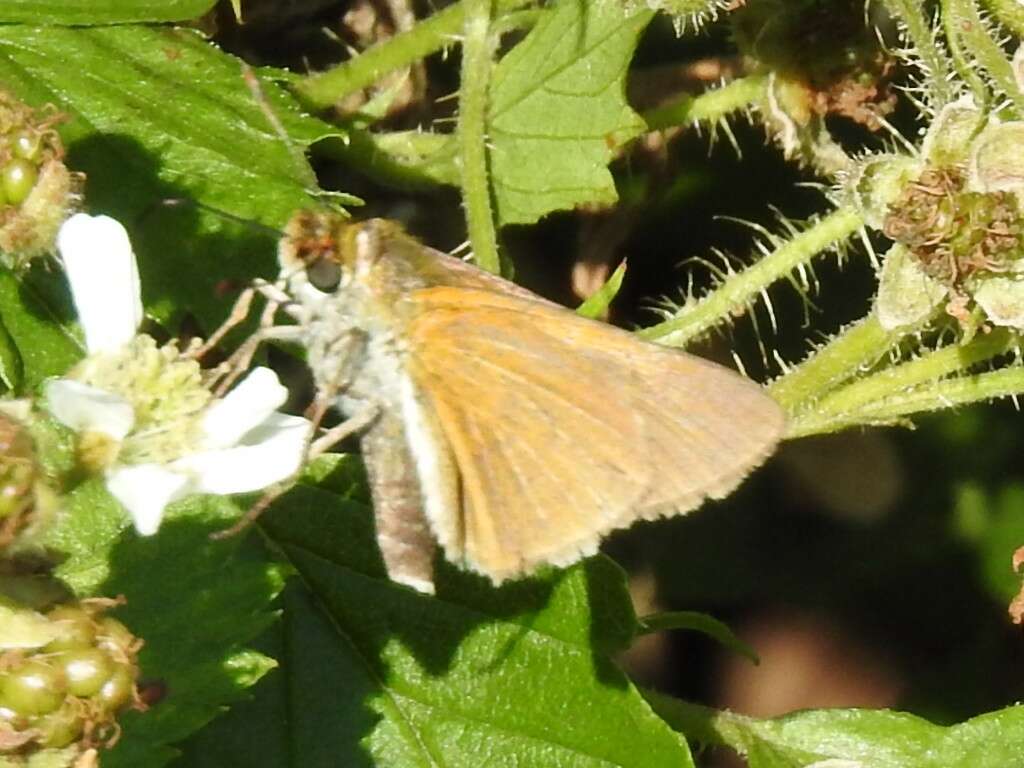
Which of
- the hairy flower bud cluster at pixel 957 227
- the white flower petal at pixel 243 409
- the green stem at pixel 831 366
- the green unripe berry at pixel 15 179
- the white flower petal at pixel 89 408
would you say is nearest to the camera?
the white flower petal at pixel 89 408

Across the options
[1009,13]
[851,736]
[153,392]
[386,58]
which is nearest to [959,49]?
[1009,13]

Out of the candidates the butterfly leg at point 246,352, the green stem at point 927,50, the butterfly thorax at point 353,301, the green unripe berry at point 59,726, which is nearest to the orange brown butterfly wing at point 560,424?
the butterfly thorax at point 353,301

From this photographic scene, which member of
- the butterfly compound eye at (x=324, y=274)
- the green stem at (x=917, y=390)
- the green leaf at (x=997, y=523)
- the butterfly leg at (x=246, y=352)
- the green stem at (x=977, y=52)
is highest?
the green stem at (x=977, y=52)

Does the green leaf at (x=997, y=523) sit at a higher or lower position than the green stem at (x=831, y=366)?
lower

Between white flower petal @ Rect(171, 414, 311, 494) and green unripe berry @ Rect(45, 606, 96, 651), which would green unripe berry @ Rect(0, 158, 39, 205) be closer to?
white flower petal @ Rect(171, 414, 311, 494)

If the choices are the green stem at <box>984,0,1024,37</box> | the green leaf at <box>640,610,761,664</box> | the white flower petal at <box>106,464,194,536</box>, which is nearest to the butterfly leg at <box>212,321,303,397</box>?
the white flower petal at <box>106,464,194,536</box>

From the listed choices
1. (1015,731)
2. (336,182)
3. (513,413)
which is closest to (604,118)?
(336,182)

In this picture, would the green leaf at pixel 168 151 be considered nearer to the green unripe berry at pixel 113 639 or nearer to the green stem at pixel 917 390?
the green unripe berry at pixel 113 639
